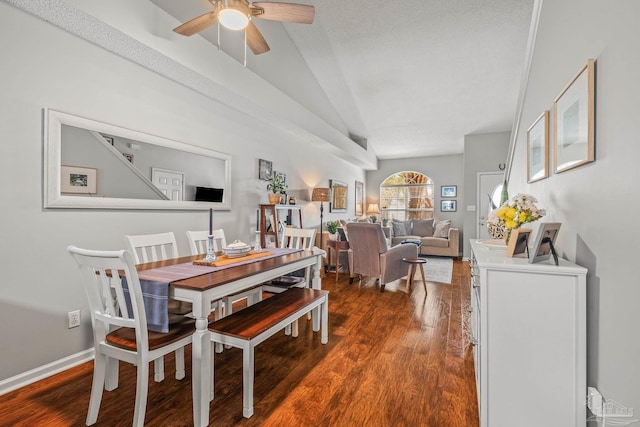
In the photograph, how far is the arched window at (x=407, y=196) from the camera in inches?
328

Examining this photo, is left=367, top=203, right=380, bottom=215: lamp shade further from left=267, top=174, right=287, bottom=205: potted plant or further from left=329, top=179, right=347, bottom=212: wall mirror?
left=267, top=174, right=287, bottom=205: potted plant

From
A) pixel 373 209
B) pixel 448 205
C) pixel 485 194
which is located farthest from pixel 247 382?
pixel 448 205

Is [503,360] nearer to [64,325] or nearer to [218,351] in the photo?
[218,351]

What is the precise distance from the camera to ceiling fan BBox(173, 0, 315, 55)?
187cm

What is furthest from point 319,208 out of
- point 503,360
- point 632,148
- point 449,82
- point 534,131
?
point 632,148

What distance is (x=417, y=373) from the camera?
2.07 m

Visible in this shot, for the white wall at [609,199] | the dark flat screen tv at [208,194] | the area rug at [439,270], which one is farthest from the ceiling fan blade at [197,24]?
the area rug at [439,270]

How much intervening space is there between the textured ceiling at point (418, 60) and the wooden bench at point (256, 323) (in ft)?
8.59

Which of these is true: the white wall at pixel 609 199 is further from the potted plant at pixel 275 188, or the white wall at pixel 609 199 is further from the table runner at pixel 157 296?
the potted plant at pixel 275 188

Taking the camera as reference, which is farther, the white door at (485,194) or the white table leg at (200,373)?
the white door at (485,194)

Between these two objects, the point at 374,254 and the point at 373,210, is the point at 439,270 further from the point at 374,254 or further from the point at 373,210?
the point at 373,210

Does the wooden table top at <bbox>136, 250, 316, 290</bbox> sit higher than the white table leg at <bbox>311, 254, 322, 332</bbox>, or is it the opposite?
the wooden table top at <bbox>136, 250, 316, 290</bbox>

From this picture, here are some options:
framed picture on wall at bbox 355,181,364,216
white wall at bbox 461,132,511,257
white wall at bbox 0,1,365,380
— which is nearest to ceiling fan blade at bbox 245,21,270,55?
white wall at bbox 0,1,365,380

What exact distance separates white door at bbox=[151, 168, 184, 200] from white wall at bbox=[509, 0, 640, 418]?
9.92 ft
